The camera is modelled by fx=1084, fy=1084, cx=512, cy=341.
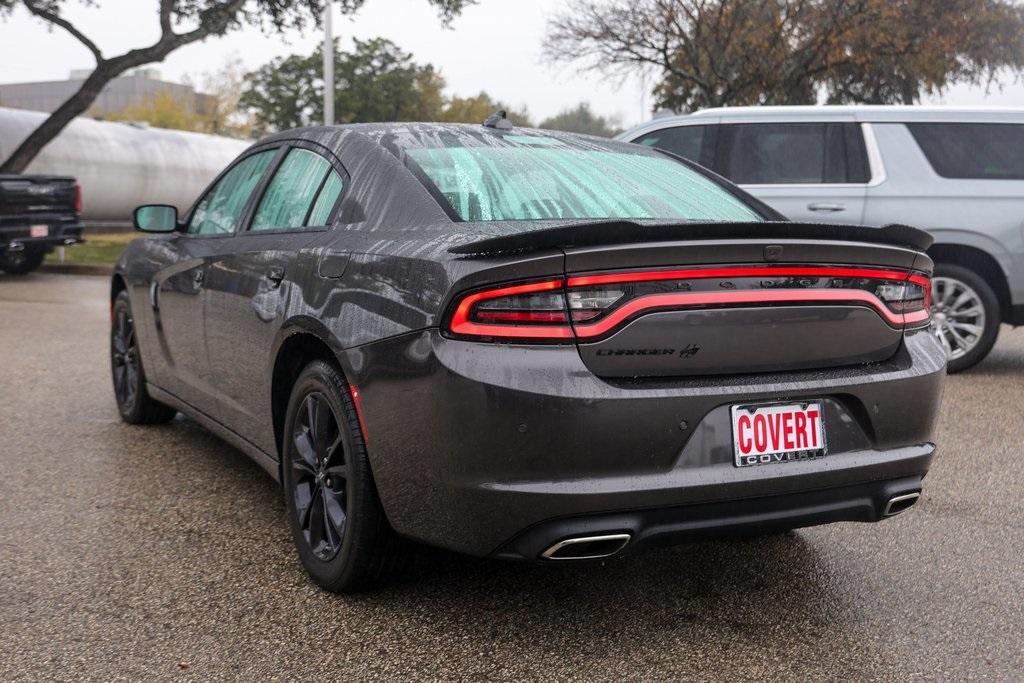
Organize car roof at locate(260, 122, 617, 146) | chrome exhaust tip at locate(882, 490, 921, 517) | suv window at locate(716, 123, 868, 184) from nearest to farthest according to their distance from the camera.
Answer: chrome exhaust tip at locate(882, 490, 921, 517) < car roof at locate(260, 122, 617, 146) < suv window at locate(716, 123, 868, 184)

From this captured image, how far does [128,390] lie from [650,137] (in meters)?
4.52

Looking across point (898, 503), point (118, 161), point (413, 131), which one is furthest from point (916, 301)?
point (118, 161)

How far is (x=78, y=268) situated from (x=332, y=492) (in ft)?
53.0

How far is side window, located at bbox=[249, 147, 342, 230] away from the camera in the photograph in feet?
12.4

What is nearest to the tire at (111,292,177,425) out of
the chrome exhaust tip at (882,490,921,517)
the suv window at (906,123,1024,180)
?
the chrome exhaust tip at (882,490,921,517)

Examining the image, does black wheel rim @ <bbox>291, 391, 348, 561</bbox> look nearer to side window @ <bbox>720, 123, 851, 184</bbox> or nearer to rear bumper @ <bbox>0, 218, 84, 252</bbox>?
side window @ <bbox>720, 123, 851, 184</bbox>

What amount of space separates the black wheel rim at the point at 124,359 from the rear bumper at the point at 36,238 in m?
10.6

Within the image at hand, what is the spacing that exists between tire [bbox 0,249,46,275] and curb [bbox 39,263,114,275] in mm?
636

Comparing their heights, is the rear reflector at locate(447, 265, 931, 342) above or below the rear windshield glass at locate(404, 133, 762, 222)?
below

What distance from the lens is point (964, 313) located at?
25.5ft

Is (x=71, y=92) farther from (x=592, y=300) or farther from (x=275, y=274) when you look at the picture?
(x=592, y=300)

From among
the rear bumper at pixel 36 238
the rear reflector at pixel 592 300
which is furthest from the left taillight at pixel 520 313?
the rear bumper at pixel 36 238

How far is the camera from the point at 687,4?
85.0 feet

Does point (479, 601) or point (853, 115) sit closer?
point (479, 601)
